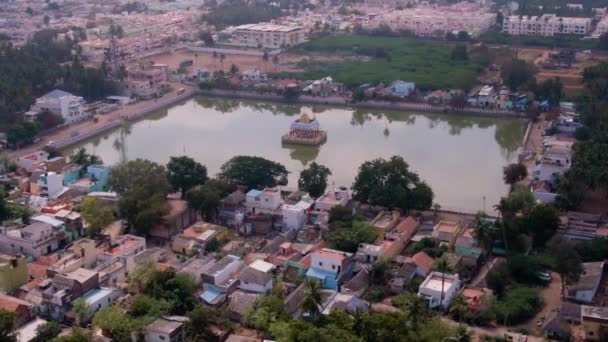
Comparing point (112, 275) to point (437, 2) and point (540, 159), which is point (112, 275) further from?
point (437, 2)

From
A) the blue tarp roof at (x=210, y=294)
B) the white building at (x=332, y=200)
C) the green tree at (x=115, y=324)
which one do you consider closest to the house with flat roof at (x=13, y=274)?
the green tree at (x=115, y=324)

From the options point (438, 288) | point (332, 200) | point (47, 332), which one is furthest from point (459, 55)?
point (47, 332)

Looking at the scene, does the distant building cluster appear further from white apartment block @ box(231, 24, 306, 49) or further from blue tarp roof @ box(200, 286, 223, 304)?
blue tarp roof @ box(200, 286, 223, 304)

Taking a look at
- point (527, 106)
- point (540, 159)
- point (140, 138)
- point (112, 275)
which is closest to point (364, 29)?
point (527, 106)

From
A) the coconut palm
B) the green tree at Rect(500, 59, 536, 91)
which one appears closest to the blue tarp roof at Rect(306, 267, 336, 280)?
the coconut palm

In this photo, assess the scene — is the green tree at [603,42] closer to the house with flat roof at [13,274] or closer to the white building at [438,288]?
the white building at [438,288]

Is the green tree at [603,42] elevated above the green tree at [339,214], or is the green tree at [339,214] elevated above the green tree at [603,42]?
the green tree at [603,42]

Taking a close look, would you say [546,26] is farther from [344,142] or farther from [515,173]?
[515,173]
